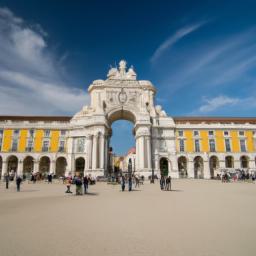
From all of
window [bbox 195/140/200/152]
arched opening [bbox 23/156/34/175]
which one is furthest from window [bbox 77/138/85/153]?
window [bbox 195/140/200/152]

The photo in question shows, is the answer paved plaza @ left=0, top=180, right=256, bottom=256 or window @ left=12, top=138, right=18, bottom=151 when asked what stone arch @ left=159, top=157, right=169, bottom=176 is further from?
paved plaza @ left=0, top=180, right=256, bottom=256

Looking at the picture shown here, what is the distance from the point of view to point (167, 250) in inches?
196

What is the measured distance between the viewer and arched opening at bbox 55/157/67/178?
5147 cm

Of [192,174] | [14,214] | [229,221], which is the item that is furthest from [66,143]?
[229,221]

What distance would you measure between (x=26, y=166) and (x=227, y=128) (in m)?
49.5

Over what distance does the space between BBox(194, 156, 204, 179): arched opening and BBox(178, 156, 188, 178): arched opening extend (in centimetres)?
267

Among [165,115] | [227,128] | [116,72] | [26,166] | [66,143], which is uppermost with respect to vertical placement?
[116,72]

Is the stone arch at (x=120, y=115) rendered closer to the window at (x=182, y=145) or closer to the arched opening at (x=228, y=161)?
the window at (x=182, y=145)

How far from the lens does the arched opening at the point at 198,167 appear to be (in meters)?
51.0

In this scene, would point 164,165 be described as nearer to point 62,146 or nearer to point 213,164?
point 213,164

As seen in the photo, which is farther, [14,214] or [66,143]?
[66,143]

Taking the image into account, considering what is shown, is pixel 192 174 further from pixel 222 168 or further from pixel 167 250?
pixel 167 250

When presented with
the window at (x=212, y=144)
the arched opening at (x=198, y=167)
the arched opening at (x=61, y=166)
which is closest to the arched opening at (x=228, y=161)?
the window at (x=212, y=144)

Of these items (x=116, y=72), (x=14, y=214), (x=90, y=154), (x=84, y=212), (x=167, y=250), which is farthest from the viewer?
(x=116, y=72)
